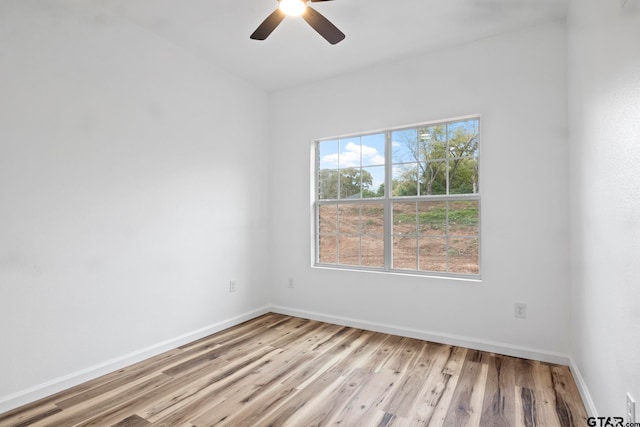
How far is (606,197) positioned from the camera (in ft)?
5.46

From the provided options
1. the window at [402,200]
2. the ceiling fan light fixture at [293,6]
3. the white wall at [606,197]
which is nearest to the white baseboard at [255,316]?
the white wall at [606,197]

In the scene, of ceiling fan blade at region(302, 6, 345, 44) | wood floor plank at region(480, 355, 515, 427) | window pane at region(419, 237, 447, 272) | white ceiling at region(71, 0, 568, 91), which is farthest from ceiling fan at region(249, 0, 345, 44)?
wood floor plank at region(480, 355, 515, 427)

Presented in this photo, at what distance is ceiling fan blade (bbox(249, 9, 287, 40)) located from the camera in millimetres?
2062

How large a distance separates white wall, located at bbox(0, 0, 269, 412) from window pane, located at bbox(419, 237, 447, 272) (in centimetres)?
201

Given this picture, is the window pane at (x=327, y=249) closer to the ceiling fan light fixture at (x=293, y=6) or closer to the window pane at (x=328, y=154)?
the window pane at (x=328, y=154)

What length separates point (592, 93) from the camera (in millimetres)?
1909

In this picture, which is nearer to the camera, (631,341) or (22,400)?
(631,341)

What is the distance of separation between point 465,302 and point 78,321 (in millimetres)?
3096

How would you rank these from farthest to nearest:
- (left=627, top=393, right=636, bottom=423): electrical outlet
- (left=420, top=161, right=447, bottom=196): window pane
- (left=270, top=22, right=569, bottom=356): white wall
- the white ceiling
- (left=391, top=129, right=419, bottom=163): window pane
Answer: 1. (left=391, top=129, right=419, bottom=163): window pane
2. (left=420, top=161, right=447, bottom=196): window pane
3. (left=270, top=22, right=569, bottom=356): white wall
4. the white ceiling
5. (left=627, top=393, right=636, bottom=423): electrical outlet

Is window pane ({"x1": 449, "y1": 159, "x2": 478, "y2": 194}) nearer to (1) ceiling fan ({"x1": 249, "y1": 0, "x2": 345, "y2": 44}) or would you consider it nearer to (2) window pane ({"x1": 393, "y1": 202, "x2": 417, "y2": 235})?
(2) window pane ({"x1": 393, "y1": 202, "x2": 417, "y2": 235})

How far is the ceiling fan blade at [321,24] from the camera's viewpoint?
6.63ft

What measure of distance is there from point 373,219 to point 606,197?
2.18m

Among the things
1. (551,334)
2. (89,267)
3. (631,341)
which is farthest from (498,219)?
(89,267)

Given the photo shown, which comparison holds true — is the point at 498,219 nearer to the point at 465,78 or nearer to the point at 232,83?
the point at 465,78
